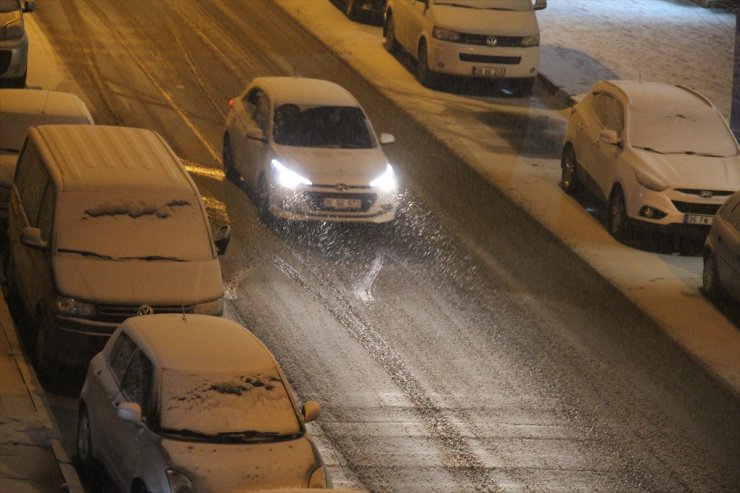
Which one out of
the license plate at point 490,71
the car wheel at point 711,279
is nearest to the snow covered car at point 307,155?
the car wheel at point 711,279

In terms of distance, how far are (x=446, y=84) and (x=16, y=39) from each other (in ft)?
26.4

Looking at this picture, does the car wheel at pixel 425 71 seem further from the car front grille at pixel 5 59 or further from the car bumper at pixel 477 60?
the car front grille at pixel 5 59

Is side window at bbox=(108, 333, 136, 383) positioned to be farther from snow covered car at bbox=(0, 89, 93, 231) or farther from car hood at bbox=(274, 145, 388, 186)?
car hood at bbox=(274, 145, 388, 186)

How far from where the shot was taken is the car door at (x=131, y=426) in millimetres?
10203

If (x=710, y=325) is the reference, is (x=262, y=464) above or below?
above

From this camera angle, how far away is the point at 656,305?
16.6 m

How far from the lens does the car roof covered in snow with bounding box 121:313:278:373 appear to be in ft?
34.8

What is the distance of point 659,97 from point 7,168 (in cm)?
937

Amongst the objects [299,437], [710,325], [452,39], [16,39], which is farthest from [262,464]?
[452,39]

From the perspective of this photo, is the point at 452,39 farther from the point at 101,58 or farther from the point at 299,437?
the point at 299,437

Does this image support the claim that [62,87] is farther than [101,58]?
No

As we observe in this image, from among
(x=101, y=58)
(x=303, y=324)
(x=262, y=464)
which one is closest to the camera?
(x=262, y=464)

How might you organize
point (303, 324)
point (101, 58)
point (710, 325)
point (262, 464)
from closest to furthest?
point (262, 464)
point (303, 324)
point (710, 325)
point (101, 58)

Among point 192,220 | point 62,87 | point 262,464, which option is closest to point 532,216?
point 192,220
